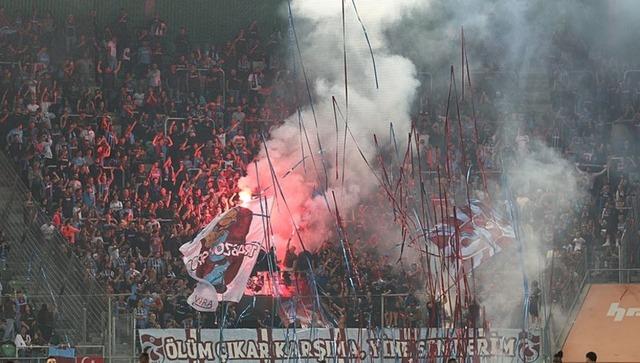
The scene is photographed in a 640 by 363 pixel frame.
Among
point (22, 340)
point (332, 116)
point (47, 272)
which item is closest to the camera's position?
point (22, 340)

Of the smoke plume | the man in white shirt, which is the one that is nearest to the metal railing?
the man in white shirt

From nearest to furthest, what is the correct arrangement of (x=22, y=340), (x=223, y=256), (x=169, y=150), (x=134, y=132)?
(x=22, y=340), (x=223, y=256), (x=169, y=150), (x=134, y=132)

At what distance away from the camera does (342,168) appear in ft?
81.5

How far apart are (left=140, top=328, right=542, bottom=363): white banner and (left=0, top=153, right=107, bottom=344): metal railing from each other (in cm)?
116

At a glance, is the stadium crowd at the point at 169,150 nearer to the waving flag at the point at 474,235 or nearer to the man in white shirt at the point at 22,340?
the man in white shirt at the point at 22,340

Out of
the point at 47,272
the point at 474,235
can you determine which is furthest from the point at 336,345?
the point at 47,272

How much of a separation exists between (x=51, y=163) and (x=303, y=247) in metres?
5.36

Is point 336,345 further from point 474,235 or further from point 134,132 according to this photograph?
point 134,132

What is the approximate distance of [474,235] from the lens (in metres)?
21.6

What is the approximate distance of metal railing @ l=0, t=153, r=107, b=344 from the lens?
19844 millimetres

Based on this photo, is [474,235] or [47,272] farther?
[474,235]

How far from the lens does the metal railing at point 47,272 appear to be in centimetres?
1984

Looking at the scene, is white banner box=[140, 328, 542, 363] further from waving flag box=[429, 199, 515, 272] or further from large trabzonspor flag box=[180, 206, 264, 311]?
waving flag box=[429, 199, 515, 272]

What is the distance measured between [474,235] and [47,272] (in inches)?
272
